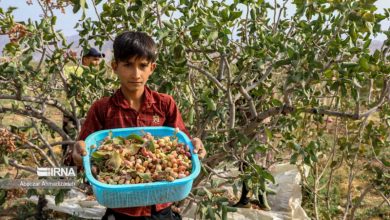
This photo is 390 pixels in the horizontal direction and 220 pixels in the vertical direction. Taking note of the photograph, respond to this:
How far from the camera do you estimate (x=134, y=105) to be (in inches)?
83.7

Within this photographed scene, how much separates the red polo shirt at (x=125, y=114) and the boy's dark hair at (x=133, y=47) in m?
0.20

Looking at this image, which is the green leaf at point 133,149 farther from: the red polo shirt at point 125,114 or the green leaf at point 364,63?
the green leaf at point 364,63

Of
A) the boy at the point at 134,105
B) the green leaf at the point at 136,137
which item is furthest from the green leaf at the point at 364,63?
the green leaf at the point at 136,137

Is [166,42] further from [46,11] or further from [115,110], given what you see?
[46,11]

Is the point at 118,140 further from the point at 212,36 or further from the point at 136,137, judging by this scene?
the point at 212,36

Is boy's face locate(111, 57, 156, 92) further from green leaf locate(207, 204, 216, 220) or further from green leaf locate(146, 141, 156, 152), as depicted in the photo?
green leaf locate(207, 204, 216, 220)

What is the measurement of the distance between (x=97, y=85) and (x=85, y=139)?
73 cm

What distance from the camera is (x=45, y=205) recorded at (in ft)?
13.0

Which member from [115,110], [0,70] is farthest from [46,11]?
[115,110]

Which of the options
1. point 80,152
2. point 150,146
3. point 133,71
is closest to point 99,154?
point 80,152

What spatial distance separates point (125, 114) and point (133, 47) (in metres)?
0.34

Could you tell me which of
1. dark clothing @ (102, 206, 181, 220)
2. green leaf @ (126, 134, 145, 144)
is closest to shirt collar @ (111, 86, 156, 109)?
green leaf @ (126, 134, 145, 144)

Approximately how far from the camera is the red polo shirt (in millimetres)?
2096

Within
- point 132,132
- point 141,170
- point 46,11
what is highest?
point 46,11
